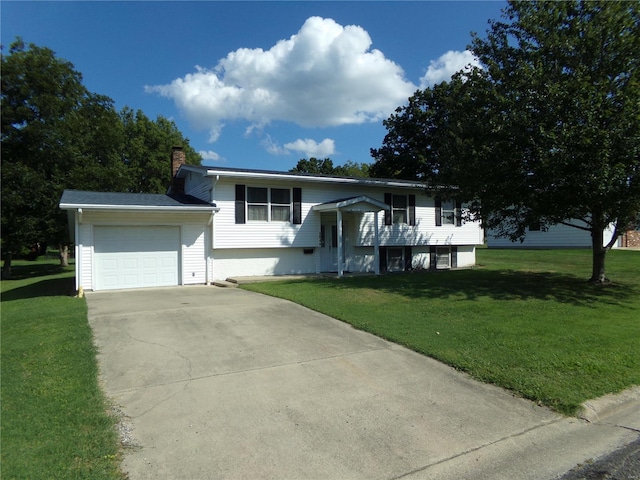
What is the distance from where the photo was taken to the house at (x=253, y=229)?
13.2 m

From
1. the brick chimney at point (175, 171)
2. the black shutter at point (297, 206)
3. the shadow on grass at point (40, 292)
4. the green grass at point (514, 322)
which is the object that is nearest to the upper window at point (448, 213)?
the green grass at point (514, 322)

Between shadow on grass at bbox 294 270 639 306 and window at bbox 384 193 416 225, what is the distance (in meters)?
4.23

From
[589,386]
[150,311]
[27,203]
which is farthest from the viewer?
[27,203]

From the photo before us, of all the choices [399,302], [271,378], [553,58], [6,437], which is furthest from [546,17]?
[6,437]

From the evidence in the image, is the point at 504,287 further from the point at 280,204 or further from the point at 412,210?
the point at 280,204

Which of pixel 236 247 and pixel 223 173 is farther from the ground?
pixel 223 173

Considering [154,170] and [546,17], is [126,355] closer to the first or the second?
[546,17]

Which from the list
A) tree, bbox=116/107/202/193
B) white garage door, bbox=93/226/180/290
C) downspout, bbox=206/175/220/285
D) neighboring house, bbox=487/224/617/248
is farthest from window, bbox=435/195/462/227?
tree, bbox=116/107/202/193

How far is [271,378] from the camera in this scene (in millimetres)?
5137

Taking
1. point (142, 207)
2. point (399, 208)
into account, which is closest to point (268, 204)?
point (142, 207)

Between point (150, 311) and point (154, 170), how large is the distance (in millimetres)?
32988

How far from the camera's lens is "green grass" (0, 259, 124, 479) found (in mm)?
3088

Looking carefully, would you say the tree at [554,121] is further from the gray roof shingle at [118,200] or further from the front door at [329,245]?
the gray roof shingle at [118,200]

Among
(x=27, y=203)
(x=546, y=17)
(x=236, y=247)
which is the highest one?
(x=546, y=17)
